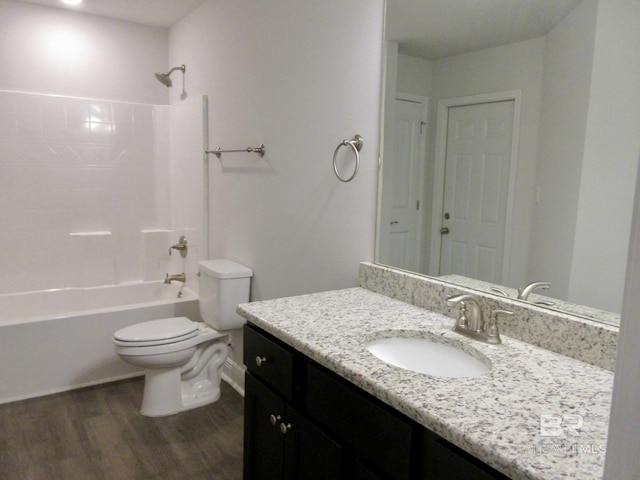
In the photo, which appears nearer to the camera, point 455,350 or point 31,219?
point 455,350

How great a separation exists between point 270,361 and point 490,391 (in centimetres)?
71

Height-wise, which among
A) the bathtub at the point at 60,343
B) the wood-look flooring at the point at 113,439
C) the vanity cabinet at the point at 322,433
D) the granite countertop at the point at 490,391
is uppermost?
the granite countertop at the point at 490,391

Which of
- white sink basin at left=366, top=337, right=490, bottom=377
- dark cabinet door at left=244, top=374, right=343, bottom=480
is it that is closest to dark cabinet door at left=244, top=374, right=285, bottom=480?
dark cabinet door at left=244, top=374, right=343, bottom=480

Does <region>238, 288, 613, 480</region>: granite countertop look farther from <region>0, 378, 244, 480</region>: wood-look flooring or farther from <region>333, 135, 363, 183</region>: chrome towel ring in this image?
<region>0, 378, 244, 480</region>: wood-look flooring

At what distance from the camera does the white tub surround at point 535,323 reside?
1.16 metres

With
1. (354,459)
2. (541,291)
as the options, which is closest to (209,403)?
(354,459)

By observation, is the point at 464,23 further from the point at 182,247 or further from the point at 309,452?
the point at 182,247

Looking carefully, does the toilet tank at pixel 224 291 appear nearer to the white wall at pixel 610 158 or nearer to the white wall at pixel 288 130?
the white wall at pixel 288 130

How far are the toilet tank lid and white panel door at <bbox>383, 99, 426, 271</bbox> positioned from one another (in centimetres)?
109

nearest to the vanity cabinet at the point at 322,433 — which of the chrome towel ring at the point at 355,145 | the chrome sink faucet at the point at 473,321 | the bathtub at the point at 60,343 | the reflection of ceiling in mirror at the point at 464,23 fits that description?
the chrome sink faucet at the point at 473,321

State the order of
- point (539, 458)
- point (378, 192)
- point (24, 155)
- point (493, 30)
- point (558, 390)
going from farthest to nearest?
point (24, 155)
point (378, 192)
point (493, 30)
point (558, 390)
point (539, 458)

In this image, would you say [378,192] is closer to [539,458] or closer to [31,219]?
[539,458]

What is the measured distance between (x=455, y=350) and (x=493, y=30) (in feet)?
3.28

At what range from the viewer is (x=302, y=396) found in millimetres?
1343
